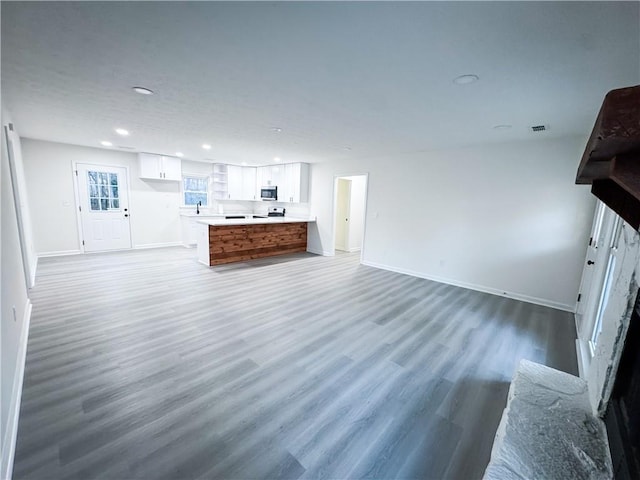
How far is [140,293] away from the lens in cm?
388

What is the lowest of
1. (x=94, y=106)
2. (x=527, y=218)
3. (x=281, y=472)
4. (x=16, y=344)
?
(x=281, y=472)

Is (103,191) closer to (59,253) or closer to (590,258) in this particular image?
(59,253)

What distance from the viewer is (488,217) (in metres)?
4.34

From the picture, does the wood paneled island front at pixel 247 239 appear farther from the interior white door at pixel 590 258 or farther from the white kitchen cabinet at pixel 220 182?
the interior white door at pixel 590 258

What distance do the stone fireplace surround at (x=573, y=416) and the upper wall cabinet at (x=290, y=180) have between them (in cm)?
613

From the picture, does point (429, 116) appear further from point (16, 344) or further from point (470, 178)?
point (16, 344)

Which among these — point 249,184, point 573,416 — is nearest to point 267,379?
point 573,416

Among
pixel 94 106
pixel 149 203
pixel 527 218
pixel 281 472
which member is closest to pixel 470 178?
pixel 527 218

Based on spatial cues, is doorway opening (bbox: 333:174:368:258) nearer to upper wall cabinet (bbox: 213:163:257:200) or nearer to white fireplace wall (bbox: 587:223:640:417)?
upper wall cabinet (bbox: 213:163:257:200)

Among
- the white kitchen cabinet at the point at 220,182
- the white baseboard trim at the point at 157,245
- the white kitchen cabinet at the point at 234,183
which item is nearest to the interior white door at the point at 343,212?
the white kitchen cabinet at the point at 234,183

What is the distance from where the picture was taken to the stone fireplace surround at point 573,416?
1.20m

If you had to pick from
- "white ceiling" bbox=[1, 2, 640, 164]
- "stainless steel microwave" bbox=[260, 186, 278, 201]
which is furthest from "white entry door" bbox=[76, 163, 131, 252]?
"stainless steel microwave" bbox=[260, 186, 278, 201]

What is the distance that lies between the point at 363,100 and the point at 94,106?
9.94 ft

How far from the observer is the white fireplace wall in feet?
4.05
